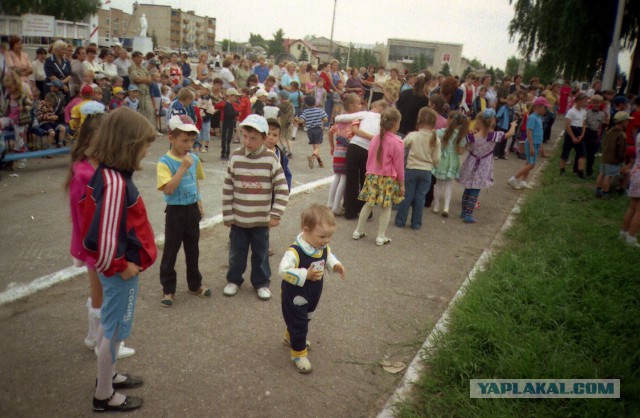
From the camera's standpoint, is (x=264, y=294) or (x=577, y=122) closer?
(x=264, y=294)

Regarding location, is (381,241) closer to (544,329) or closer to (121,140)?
(544,329)

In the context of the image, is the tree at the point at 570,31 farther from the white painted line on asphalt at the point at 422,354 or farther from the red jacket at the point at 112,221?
the red jacket at the point at 112,221

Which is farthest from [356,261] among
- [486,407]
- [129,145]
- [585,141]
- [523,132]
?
[523,132]

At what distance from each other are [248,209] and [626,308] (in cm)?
396

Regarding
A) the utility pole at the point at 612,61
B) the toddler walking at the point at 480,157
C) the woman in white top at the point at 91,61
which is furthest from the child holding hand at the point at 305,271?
the utility pole at the point at 612,61

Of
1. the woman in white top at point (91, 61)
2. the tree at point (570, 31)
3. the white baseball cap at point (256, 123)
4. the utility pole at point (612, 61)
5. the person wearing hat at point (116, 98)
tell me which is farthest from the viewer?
the tree at point (570, 31)

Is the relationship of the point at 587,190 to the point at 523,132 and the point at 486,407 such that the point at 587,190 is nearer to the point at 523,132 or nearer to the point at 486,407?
the point at 523,132

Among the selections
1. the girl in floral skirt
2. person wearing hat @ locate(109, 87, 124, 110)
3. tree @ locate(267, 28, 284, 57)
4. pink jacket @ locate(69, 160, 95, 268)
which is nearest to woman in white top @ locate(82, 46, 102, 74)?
person wearing hat @ locate(109, 87, 124, 110)

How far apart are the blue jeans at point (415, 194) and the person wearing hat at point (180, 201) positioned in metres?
3.61

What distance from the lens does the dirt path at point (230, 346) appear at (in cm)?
310

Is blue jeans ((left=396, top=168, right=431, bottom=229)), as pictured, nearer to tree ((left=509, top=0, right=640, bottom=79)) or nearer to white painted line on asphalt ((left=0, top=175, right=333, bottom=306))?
white painted line on asphalt ((left=0, top=175, right=333, bottom=306))

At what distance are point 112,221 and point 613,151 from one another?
9.72 metres

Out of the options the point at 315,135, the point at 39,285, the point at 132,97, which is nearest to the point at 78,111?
the point at 132,97

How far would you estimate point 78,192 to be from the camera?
10.0 ft
